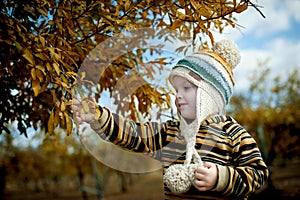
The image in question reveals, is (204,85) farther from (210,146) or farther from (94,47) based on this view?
(94,47)

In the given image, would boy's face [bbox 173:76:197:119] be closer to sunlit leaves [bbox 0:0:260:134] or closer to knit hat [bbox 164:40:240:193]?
knit hat [bbox 164:40:240:193]

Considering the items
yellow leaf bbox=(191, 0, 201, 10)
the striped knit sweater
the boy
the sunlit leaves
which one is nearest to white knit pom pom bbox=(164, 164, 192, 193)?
the boy

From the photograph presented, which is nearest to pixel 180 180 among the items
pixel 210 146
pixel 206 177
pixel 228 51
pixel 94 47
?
pixel 206 177

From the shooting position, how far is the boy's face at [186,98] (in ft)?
4.93

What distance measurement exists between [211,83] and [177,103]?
7.7 inches

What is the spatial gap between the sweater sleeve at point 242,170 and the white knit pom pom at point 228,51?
13.1 inches

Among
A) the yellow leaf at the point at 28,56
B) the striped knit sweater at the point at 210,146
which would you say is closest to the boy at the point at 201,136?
the striped knit sweater at the point at 210,146

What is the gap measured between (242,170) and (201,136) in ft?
0.81

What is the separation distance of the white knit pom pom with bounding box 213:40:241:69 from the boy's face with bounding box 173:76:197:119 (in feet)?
0.82

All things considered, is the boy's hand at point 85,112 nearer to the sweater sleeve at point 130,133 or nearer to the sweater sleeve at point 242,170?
the sweater sleeve at point 130,133

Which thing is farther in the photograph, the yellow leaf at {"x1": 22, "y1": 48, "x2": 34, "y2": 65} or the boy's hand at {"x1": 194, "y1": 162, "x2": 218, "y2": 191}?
the yellow leaf at {"x1": 22, "y1": 48, "x2": 34, "y2": 65}

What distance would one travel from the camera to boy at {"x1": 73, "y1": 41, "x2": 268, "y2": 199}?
4.41 ft

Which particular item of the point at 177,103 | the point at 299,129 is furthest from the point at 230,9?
the point at 299,129

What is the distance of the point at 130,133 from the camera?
5.26 feet
